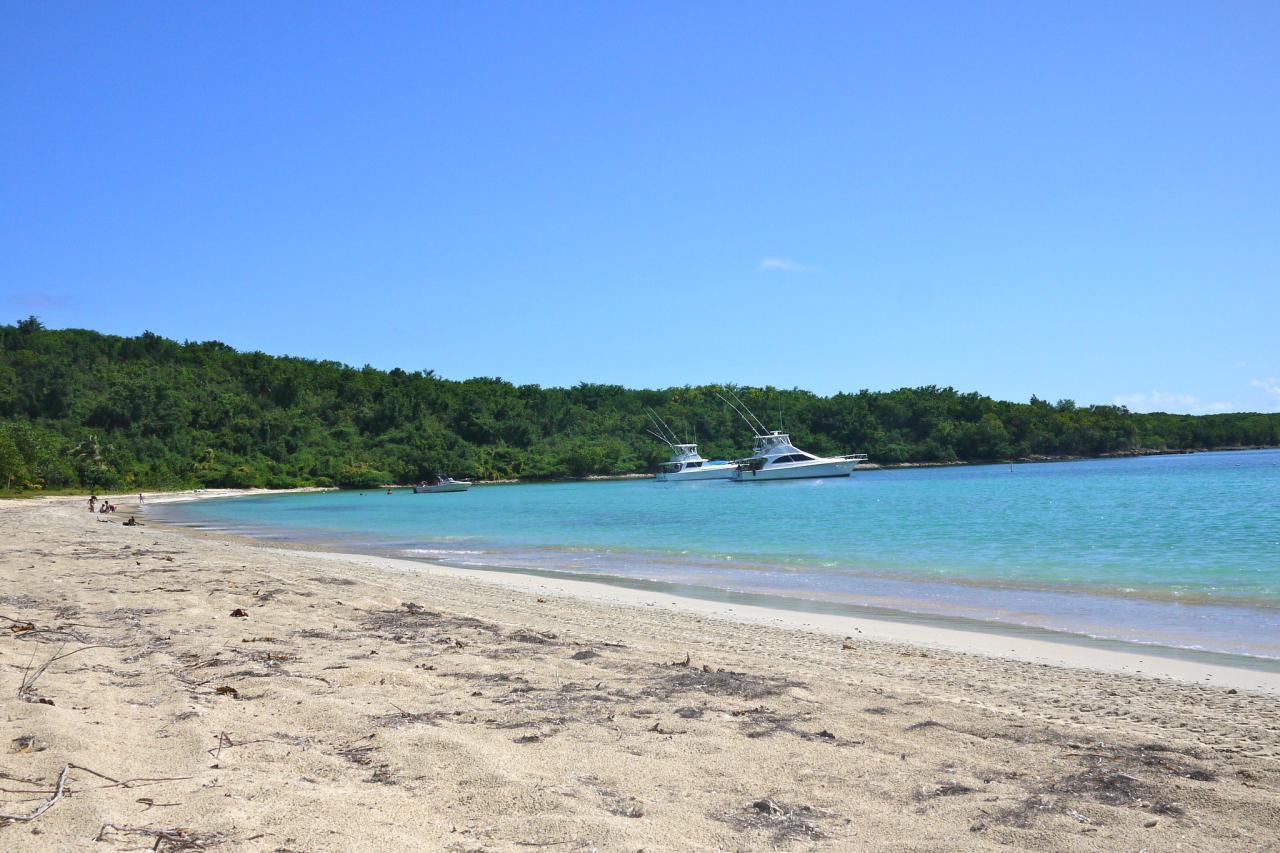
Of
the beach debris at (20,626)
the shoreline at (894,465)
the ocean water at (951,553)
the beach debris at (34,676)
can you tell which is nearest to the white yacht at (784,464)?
the shoreline at (894,465)

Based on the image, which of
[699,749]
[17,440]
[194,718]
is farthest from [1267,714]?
[17,440]

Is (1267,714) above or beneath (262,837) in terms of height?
beneath

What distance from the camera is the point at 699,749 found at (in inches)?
204

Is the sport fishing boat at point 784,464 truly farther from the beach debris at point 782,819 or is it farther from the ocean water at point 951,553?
the beach debris at point 782,819

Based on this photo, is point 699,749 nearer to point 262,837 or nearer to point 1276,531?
point 262,837

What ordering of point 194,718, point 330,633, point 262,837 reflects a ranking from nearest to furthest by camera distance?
point 262,837, point 194,718, point 330,633

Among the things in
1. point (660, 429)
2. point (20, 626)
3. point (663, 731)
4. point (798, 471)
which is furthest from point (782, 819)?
point (660, 429)

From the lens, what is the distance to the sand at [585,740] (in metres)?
3.85

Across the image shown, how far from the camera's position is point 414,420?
129250mm

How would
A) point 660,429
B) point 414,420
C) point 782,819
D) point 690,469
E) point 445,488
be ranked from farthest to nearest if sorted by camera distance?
point 660,429 → point 414,420 → point 690,469 → point 445,488 → point 782,819

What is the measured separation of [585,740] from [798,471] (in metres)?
79.2

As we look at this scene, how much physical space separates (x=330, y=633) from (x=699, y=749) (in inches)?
187

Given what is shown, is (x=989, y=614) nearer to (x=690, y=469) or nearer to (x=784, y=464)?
(x=784, y=464)

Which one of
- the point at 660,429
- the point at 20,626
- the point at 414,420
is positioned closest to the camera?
the point at 20,626
